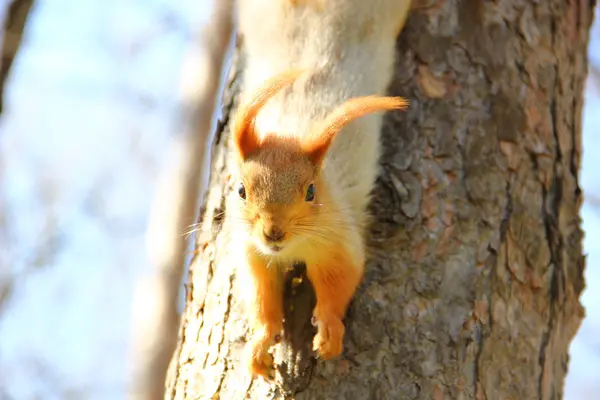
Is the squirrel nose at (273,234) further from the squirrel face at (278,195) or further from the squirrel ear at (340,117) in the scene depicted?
the squirrel ear at (340,117)

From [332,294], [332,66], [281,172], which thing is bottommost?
[332,294]

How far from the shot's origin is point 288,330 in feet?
6.24

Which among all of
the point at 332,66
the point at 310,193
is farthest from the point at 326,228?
the point at 332,66

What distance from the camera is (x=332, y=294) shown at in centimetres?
184

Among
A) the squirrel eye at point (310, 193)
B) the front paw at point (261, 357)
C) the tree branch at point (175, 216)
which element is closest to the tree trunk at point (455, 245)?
the front paw at point (261, 357)

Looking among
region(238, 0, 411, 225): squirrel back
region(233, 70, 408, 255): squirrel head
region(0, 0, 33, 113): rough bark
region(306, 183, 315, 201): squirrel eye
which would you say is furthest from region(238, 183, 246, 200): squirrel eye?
region(0, 0, 33, 113): rough bark

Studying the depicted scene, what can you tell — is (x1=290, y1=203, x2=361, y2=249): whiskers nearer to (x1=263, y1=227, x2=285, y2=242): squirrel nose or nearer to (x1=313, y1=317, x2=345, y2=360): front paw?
(x1=263, y1=227, x2=285, y2=242): squirrel nose

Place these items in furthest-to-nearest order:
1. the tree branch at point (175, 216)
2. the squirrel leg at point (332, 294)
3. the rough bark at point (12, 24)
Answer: the tree branch at point (175, 216) → the squirrel leg at point (332, 294) → the rough bark at point (12, 24)

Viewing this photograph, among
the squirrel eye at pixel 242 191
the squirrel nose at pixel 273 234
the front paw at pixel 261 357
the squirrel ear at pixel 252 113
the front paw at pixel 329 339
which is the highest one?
the squirrel ear at pixel 252 113

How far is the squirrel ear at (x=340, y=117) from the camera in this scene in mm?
1746

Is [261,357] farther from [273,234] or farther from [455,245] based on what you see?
[455,245]

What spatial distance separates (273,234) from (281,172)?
6.6 inches

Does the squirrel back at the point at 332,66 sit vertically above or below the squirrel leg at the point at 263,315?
above

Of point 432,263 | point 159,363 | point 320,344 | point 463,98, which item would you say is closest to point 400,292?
point 432,263
